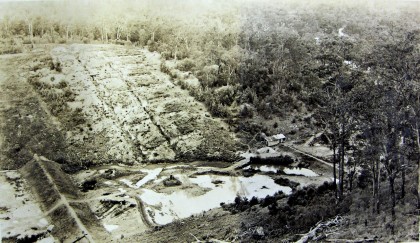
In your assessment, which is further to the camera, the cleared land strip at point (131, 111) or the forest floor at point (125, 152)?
the cleared land strip at point (131, 111)

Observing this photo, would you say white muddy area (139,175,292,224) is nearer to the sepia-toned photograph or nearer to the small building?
the sepia-toned photograph

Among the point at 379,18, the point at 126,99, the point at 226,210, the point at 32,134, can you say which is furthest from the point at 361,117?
the point at 32,134

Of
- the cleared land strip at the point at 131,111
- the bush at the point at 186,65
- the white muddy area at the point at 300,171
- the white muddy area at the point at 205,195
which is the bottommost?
the white muddy area at the point at 205,195

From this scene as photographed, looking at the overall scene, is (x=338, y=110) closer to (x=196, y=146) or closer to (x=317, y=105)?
(x=317, y=105)

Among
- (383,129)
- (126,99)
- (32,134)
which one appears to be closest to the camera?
(32,134)

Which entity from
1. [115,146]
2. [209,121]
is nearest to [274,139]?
[209,121]

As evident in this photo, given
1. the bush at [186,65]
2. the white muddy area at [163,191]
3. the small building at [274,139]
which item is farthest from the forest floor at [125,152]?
the bush at [186,65]

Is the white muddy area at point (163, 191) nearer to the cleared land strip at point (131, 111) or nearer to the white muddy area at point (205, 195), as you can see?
the white muddy area at point (205, 195)
